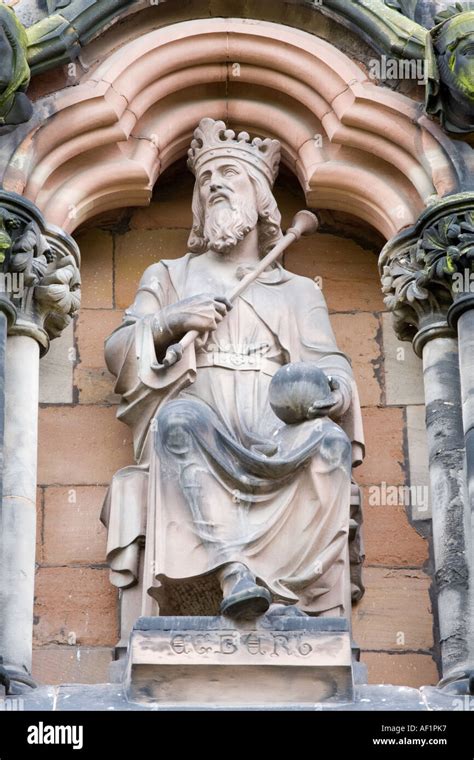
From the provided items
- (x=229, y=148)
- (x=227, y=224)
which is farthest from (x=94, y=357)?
(x=229, y=148)

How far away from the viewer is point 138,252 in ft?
40.2

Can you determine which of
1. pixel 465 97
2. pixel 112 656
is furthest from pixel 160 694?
pixel 465 97

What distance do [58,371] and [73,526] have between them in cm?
82


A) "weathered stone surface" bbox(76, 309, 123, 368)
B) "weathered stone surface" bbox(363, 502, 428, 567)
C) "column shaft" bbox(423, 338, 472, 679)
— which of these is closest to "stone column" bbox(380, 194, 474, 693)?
"column shaft" bbox(423, 338, 472, 679)

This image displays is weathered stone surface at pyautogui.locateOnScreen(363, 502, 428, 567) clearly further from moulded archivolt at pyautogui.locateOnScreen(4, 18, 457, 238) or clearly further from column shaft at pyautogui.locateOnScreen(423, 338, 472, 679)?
moulded archivolt at pyautogui.locateOnScreen(4, 18, 457, 238)

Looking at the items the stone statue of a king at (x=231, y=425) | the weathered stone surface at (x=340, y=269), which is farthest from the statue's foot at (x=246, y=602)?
the weathered stone surface at (x=340, y=269)

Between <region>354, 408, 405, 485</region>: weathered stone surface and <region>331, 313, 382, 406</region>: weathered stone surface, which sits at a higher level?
<region>331, 313, 382, 406</region>: weathered stone surface

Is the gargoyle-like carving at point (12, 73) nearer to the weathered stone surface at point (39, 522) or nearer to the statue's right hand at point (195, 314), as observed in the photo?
the statue's right hand at point (195, 314)

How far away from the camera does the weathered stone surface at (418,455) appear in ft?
37.5

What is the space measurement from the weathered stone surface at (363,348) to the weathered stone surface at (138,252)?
2.79 feet

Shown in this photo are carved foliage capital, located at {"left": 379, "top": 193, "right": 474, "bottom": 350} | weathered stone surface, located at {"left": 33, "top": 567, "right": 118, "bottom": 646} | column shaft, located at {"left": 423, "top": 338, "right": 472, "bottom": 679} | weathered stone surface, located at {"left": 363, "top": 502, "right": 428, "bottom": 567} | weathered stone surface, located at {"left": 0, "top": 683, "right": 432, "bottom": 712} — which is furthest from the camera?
weathered stone surface, located at {"left": 363, "top": 502, "right": 428, "bottom": 567}

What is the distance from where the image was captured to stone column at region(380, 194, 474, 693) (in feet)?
35.0

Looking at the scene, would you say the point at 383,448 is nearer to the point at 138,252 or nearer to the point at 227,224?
the point at 227,224

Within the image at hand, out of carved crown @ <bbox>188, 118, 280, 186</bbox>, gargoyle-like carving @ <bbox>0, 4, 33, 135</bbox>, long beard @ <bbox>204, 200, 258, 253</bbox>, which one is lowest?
long beard @ <bbox>204, 200, 258, 253</bbox>
